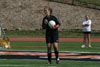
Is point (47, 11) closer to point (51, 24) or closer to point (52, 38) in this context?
point (51, 24)

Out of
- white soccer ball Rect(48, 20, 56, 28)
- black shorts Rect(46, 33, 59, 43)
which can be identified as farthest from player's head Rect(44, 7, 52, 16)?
black shorts Rect(46, 33, 59, 43)

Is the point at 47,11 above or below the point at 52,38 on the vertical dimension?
above

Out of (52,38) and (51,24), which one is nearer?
(51,24)

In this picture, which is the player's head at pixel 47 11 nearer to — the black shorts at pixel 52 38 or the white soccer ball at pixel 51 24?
the white soccer ball at pixel 51 24

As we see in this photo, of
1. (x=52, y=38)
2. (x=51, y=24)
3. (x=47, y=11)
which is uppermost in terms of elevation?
(x=47, y=11)

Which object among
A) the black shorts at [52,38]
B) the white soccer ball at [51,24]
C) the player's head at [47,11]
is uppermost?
the player's head at [47,11]

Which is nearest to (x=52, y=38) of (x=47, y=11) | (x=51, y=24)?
(x=51, y=24)

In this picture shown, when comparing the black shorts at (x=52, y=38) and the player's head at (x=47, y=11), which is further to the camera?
the black shorts at (x=52, y=38)

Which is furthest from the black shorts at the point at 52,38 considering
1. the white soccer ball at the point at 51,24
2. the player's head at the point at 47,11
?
the player's head at the point at 47,11

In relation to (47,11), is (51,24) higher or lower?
lower

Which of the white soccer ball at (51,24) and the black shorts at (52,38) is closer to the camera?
the white soccer ball at (51,24)

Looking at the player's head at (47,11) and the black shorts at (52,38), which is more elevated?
the player's head at (47,11)

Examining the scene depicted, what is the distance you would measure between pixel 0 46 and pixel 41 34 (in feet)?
65.4

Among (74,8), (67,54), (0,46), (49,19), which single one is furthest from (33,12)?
(49,19)
